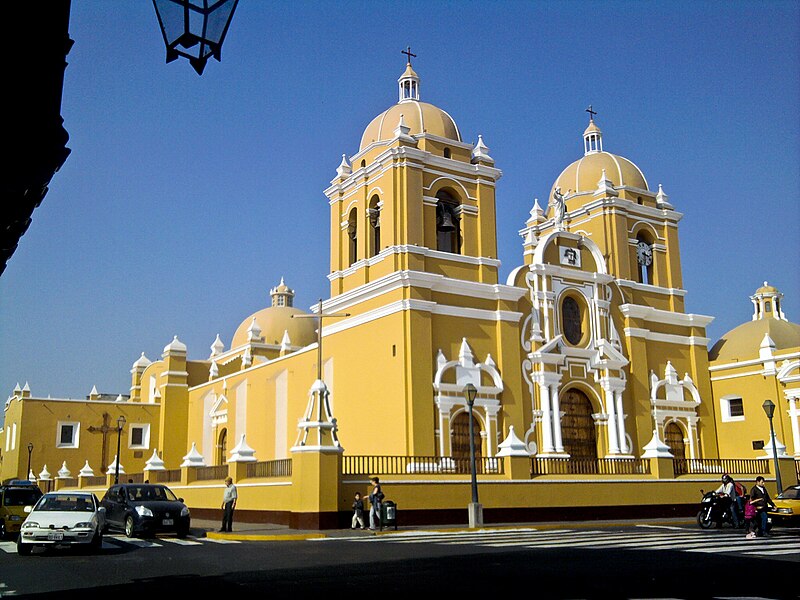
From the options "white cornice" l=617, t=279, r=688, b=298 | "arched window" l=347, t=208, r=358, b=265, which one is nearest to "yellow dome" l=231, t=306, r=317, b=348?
"arched window" l=347, t=208, r=358, b=265

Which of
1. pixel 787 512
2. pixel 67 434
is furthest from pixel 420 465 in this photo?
pixel 67 434

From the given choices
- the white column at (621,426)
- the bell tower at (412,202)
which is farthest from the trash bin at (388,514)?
the white column at (621,426)

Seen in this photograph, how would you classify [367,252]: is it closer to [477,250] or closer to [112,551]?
[477,250]

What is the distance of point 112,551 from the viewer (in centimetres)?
1623

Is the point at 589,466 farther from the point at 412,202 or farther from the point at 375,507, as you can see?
the point at 412,202

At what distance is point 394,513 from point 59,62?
16.3 m

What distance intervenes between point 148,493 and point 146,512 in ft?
4.80

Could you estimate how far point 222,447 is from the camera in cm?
3928

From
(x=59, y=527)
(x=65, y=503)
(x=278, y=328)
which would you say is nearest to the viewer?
(x=59, y=527)

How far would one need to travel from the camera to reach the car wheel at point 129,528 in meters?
19.9

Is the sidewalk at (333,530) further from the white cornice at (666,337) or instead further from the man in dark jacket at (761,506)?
the white cornice at (666,337)

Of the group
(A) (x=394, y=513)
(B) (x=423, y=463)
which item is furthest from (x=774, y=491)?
(A) (x=394, y=513)

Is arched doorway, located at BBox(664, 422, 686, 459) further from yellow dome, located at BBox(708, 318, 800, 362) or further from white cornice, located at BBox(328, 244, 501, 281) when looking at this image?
white cornice, located at BBox(328, 244, 501, 281)

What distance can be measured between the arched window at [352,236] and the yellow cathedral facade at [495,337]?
0.13ft
